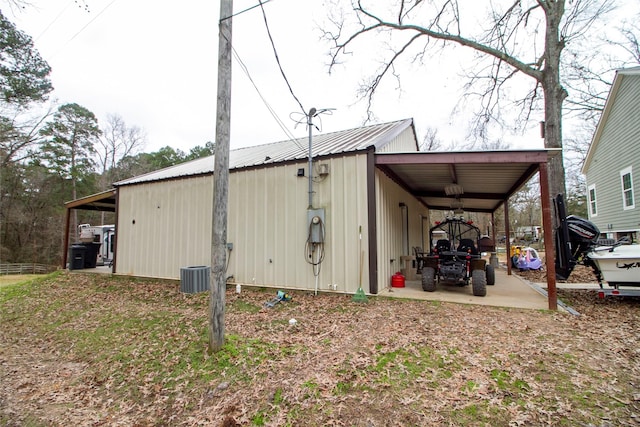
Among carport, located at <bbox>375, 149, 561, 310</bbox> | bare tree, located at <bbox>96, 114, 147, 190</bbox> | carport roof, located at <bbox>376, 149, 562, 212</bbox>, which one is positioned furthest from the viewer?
bare tree, located at <bbox>96, 114, 147, 190</bbox>

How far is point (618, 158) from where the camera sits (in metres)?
11.3

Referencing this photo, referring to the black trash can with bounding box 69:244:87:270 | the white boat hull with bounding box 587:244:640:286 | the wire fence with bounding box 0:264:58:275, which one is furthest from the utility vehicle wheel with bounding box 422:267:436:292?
the wire fence with bounding box 0:264:58:275

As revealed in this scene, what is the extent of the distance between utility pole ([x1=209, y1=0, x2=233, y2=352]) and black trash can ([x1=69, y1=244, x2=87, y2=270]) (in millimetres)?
10474

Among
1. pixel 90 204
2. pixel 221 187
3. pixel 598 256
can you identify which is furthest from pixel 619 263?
pixel 90 204

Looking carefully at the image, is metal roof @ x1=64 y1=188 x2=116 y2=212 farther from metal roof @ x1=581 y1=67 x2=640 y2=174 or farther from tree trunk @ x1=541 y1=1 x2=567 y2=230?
metal roof @ x1=581 y1=67 x2=640 y2=174

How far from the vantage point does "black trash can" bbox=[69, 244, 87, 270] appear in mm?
10828

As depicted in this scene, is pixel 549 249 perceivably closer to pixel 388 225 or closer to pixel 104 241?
pixel 388 225

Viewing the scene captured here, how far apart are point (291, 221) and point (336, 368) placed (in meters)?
3.96

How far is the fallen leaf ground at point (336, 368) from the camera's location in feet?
8.23

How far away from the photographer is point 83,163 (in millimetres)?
23328

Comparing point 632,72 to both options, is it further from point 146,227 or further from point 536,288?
point 146,227

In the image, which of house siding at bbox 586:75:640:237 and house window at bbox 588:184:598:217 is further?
house window at bbox 588:184:598:217

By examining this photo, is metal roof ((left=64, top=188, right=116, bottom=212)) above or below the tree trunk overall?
below

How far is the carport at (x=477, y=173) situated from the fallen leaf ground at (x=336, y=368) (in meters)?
1.85
